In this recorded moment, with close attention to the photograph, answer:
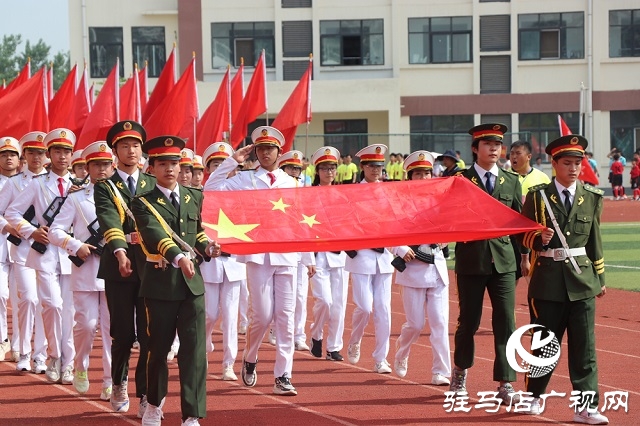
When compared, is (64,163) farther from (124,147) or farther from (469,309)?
(469,309)

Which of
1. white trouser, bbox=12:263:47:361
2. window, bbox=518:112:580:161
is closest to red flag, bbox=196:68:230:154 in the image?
white trouser, bbox=12:263:47:361

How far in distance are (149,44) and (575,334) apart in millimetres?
44060

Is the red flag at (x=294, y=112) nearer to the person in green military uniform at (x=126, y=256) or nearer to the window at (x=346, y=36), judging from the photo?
the person in green military uniform at (x=126, y=256)

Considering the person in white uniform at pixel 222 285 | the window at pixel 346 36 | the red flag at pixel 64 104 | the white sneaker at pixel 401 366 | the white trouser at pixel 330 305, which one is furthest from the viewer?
the window at pixel 346 36

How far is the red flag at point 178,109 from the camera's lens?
68.0 feet

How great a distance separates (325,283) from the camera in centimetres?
1349

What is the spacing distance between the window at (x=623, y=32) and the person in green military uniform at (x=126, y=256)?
42.5 m

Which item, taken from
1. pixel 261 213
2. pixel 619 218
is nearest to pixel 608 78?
pixel 619 218

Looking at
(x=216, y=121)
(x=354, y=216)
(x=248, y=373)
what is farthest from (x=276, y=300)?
(x=216, y=121)

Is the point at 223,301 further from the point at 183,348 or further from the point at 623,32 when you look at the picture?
the point at 623,32

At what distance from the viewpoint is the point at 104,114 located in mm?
20312

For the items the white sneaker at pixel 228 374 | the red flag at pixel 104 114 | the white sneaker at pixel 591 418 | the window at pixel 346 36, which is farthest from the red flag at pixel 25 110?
the window at pixel 346 36

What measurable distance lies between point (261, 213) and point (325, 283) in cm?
325

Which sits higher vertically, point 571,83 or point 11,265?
point 571,83
